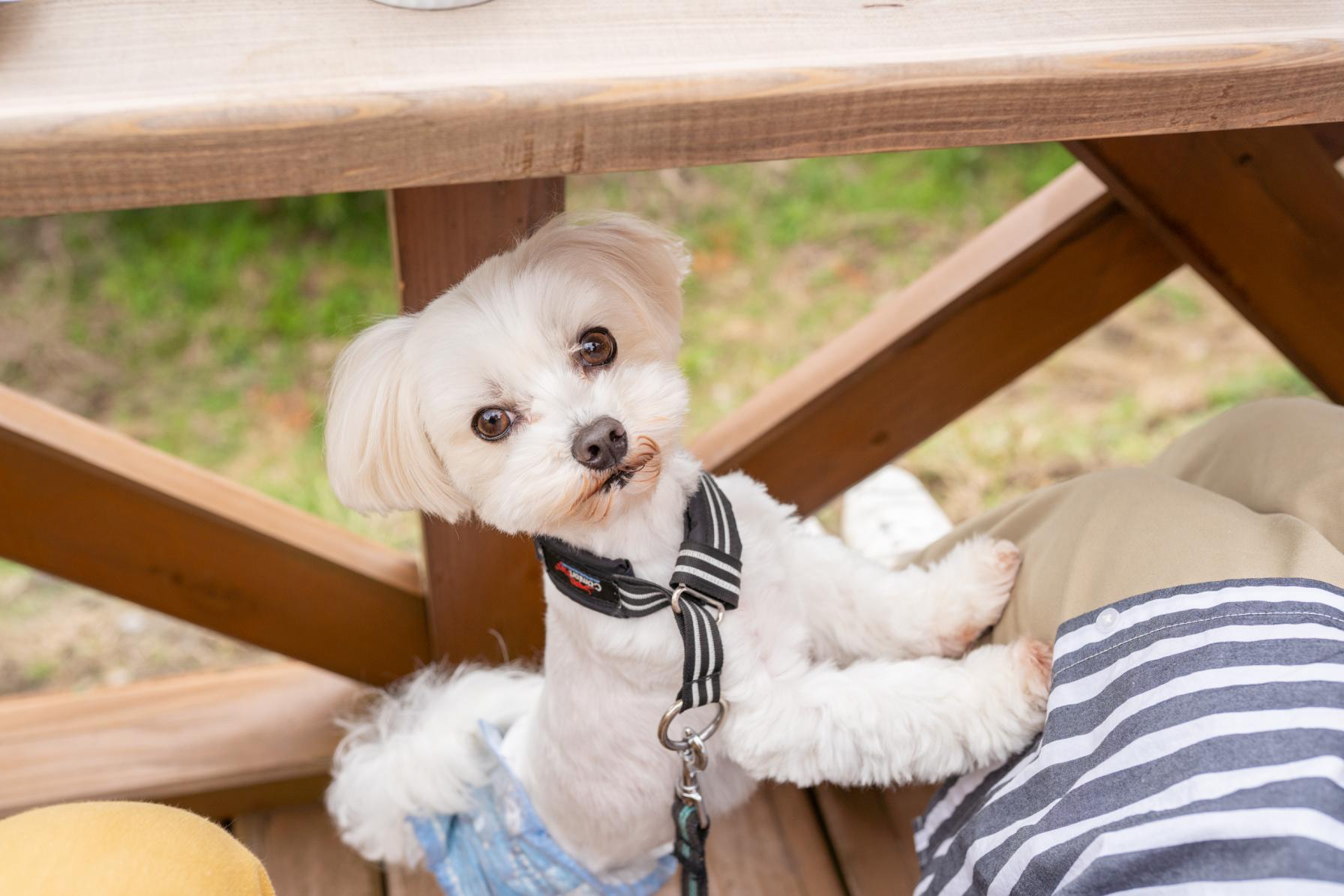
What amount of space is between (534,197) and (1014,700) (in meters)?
0.74

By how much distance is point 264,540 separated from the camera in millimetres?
1541

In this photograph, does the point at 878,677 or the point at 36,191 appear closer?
the point at 36,191

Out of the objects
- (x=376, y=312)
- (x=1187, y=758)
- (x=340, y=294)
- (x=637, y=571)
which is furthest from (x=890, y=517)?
(x=340, y=294)

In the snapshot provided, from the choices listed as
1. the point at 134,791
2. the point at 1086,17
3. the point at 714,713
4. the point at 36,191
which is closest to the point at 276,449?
the point at 134,791

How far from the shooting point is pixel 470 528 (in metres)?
1.50

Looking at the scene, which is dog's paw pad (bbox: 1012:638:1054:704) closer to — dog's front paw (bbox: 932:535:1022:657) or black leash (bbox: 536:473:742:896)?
dog's front paw (bbox: 932:535:1022:657)

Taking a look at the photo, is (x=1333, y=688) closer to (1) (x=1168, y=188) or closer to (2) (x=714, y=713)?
(2) (x=714, y=713)

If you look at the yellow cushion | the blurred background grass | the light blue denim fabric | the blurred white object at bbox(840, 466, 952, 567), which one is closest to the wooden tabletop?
the yellow cushion

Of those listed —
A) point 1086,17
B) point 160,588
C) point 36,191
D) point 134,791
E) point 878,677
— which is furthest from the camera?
point 134,791

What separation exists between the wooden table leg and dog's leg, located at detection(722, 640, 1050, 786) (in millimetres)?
497

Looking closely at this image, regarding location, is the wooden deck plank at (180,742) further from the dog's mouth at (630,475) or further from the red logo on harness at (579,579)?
the dog's mouth at (630,475)

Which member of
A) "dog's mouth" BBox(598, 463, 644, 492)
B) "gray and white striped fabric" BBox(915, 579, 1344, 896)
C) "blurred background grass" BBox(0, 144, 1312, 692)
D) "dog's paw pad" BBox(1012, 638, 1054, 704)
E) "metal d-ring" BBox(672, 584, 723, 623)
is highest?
"blurred background grass" BBox(0, 144, 1312, 692)

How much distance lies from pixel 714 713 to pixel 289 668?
Answer: 930 millimetres

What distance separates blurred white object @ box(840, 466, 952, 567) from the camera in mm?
2055
